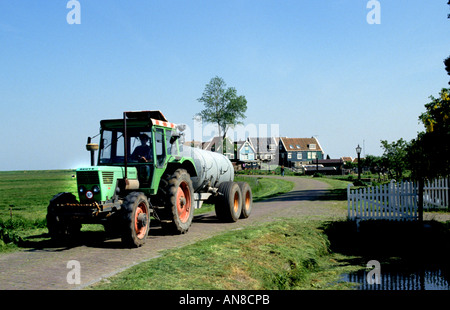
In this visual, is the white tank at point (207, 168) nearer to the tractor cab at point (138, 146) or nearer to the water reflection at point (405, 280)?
the tractor cab at point (138, 146)

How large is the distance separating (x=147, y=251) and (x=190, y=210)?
3.01 m

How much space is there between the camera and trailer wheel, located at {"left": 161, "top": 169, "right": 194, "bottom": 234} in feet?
33.7

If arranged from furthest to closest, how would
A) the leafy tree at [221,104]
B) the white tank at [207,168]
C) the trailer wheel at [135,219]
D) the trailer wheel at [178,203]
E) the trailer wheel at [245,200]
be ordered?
the leafy tree at [221,104], the trailer wheel at [245,200], the white tank at [207,168], the trailer wheel at [178,203], the trailer wheel at [135,219]

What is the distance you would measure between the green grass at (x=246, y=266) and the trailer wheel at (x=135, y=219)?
3.12ft

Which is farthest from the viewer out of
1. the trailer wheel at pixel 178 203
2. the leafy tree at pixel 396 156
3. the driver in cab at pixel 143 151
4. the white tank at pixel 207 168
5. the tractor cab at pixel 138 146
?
the leafy tree at pixel 396 156

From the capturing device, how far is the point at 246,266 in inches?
296

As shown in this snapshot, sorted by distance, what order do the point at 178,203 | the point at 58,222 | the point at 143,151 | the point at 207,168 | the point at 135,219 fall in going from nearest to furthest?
the point at 135,219, the point at 58,222, the point at 143,151, the point at 178,203, the point at 207,168

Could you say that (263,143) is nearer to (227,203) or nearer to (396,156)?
(396,156)

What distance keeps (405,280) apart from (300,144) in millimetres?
93185

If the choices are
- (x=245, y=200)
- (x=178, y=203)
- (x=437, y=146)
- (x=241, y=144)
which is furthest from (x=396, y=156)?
(x=241, y=144)

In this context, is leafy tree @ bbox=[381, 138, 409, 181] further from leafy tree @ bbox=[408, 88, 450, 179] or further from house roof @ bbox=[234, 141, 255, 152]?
house roof @ bbox=[234, 141, 255, 152]

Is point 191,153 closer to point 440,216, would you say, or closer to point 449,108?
point 440,216

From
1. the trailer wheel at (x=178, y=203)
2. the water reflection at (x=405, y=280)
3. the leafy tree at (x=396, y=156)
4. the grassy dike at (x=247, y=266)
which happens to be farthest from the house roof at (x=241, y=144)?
the water reflection at (x=405, y=280)

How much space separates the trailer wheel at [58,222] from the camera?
360 inches
